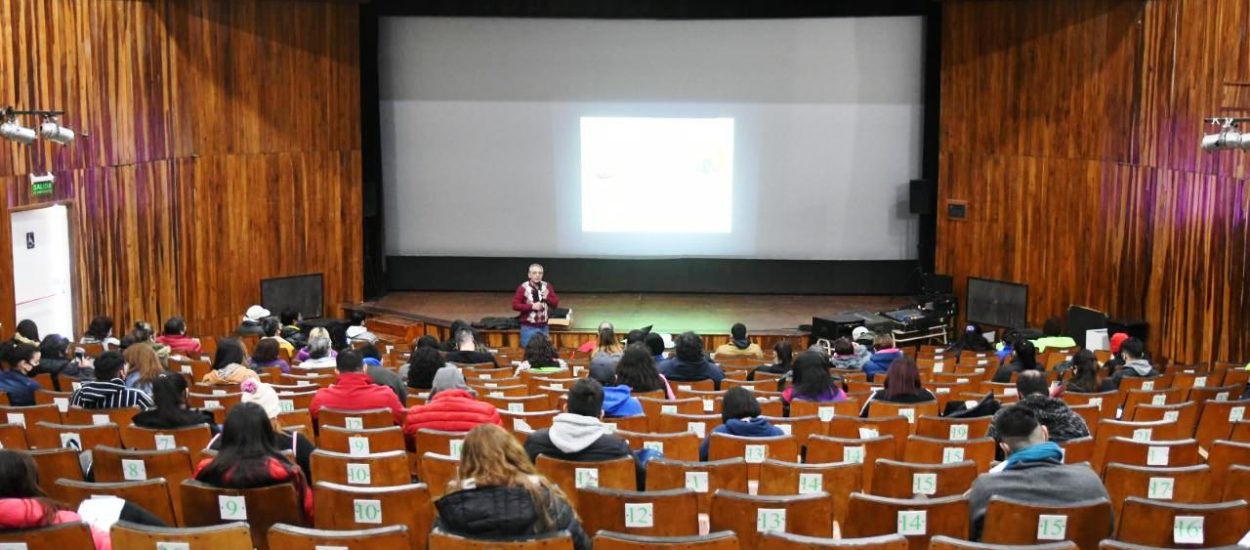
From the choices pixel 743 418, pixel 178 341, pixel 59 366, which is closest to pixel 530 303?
pixel 178 341

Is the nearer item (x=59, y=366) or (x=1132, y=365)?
(x=59, y=366)

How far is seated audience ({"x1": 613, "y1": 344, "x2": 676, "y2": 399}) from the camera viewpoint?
8680 millimetres

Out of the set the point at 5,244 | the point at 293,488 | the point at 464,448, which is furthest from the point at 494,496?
the point at 5,244

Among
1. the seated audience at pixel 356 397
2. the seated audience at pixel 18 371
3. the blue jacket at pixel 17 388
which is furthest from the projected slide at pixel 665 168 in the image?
the seated audience at pixel 356 397

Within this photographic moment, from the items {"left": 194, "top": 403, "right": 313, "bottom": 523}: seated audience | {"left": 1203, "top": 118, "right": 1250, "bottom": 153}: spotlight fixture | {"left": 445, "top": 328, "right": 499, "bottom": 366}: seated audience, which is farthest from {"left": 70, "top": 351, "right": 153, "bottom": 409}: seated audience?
{"left": 1203, "top": 118, "right": 1250, "bottom": 153}: spotlight fixture

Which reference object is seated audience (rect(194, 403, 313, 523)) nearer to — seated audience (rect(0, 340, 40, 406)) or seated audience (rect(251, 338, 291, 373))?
seated audience (rect(0, 340, 40, 406))

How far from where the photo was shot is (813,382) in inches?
329

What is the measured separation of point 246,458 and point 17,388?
436cm

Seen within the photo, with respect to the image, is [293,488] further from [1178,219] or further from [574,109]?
[574,109]

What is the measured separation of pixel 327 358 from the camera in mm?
11102

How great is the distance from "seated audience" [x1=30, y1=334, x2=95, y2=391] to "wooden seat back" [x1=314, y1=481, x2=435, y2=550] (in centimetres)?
536

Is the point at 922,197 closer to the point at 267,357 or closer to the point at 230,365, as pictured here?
the point at 267,357

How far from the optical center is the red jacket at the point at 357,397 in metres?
7.73

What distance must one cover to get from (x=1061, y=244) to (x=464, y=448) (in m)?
14.7
